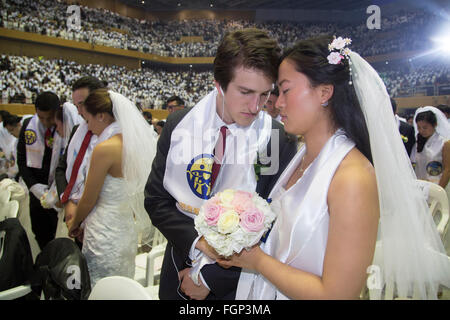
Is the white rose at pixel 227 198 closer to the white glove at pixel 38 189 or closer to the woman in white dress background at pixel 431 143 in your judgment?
the white glove at pixel 38 189

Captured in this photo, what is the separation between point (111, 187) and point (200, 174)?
44.9 inches

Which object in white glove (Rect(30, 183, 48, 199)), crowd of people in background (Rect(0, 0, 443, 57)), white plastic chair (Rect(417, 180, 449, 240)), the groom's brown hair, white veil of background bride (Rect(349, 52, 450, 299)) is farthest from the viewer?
crowd of people in background (Rect(0, 0, 443, 57))

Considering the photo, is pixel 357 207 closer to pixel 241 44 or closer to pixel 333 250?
pixel 333 250

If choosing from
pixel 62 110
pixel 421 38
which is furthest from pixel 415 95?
pixel 62 110

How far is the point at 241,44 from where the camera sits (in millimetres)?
1358

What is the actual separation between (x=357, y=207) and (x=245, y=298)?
2.07 feet

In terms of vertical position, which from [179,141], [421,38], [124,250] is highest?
[421,38]

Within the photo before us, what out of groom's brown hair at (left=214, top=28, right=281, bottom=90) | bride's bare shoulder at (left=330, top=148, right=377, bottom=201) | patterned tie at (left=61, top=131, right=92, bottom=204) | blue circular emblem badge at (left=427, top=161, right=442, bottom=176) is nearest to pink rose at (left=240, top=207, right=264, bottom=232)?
bride's bare shoulder at (left=330, top=148, right=377, bottom=201)

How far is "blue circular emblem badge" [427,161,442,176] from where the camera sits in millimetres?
4074

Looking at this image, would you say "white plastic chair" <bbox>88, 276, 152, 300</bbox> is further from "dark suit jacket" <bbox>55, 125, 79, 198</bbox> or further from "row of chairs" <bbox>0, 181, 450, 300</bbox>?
"dark suit jacket" <bbox>55, 125, 79, 198</bbox>

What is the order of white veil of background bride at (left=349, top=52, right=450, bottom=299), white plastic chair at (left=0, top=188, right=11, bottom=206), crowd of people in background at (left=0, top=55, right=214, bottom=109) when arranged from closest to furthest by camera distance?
1. white veil of background bride at (left=349, top=52, right=450, bottom=299)
2. white plastic chair at (left=0, top=188, right=11, bottom=206)
3. crowd of people in background at (left=0, top=55, right=214, bottom=109)

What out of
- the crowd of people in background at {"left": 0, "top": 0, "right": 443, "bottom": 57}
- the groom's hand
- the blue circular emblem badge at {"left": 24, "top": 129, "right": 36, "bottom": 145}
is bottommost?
the groom's hand

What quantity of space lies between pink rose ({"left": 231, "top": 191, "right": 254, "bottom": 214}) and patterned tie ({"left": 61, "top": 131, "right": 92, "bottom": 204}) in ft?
5.88
